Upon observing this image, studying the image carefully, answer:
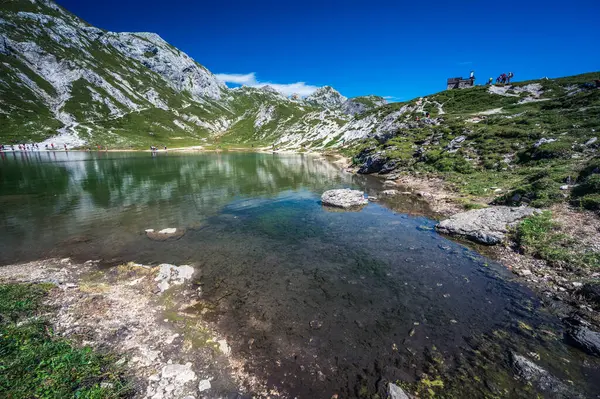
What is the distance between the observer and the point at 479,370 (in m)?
9.50

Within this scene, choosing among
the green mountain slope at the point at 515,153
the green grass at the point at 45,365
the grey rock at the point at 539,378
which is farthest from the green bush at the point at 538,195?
the green grass at the point at 45,365

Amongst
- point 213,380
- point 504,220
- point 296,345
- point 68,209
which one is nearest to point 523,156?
point 504,220

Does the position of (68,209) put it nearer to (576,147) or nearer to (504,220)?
(504,220)

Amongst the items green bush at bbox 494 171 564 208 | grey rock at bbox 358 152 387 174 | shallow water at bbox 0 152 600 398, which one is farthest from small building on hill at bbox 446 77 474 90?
shallow water at bbox 0 152 600 398

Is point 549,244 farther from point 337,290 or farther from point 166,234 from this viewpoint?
point 166,234

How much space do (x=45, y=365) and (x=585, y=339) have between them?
2029 centimetres

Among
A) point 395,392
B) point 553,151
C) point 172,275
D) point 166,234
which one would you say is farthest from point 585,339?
point 553,151

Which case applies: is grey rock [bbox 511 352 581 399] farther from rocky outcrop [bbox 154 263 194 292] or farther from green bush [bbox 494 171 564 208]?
green bush [bbox 494 171 564 208]

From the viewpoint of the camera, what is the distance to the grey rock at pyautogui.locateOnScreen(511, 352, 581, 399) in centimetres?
847

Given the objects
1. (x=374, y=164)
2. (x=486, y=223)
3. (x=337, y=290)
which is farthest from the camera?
(x=374, y=164)

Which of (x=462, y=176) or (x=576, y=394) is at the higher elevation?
(x=462, y=176)

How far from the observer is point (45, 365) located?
812cm

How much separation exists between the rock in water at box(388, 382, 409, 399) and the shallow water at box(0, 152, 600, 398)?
389 mm

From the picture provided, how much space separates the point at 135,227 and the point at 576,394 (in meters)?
31.3
